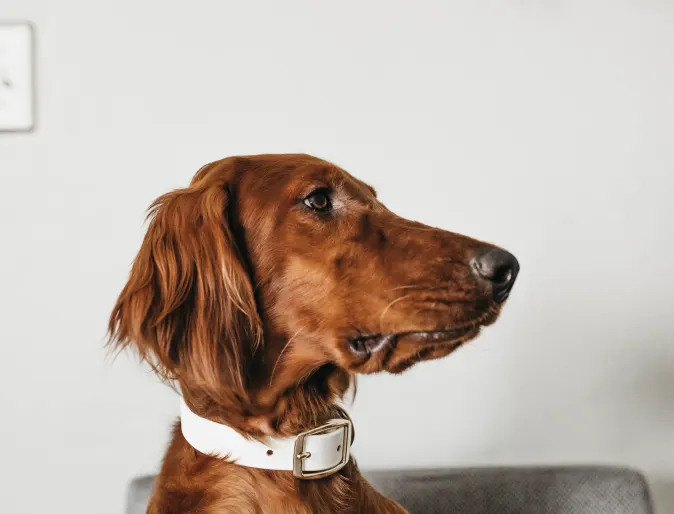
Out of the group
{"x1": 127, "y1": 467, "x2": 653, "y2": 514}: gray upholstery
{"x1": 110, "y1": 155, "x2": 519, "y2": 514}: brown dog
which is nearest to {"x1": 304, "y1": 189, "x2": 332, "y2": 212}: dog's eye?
{"x1": 110, "y1": 155, "x2": 519, "y2": 514}: brown dog

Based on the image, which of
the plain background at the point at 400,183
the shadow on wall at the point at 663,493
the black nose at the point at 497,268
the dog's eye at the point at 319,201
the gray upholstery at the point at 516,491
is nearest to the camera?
the black nose at the point at 497,268

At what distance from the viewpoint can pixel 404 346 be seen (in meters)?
1.14

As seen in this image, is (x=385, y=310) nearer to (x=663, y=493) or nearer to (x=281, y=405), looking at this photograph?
(x=281, y=405)

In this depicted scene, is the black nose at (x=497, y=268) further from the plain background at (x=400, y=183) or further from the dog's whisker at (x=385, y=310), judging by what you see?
the plain background at (x=400, y=183)

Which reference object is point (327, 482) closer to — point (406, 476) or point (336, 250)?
point (336, 250)

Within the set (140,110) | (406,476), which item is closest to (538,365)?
(406,476)

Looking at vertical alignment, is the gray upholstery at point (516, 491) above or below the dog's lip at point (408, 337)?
below

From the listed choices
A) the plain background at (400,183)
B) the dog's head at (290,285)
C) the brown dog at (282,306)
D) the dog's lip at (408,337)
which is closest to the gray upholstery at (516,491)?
the plain background at (400,183)

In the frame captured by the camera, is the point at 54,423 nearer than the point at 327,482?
No

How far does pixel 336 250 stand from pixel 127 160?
1.20 metres

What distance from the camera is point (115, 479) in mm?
2232

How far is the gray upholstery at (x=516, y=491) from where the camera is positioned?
1829 millimetres

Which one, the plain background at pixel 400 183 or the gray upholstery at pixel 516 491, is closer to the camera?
→ the gray upholstery at pixel 516 491

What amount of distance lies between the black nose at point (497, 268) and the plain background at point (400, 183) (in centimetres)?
115
